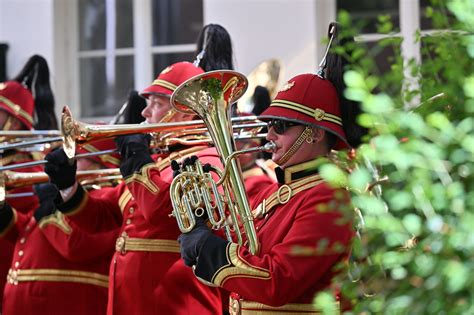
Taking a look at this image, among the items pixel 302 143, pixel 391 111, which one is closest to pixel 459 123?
pixel 391 111

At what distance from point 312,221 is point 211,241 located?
1.30 ft

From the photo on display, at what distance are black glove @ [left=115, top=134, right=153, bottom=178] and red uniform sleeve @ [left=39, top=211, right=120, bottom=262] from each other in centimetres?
81

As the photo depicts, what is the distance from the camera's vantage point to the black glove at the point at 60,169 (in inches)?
212

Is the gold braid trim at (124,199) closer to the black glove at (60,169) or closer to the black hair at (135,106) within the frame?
the black glove at (60,169)

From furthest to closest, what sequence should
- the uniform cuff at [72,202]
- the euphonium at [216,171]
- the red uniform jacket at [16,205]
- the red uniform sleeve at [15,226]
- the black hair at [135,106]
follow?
the red uniform jacket at [16,205] < the red uniform sleeve at [15,226] < the black hair at [135,106] < the uniform cuff at [72,202] < the euphonium at [216,171]

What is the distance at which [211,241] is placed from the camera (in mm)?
3906

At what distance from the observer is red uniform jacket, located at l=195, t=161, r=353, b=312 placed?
3.74m

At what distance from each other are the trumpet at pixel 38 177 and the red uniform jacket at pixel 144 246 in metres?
0.70

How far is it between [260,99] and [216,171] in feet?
7.90

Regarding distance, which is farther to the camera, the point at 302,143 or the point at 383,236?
the point at 302,143

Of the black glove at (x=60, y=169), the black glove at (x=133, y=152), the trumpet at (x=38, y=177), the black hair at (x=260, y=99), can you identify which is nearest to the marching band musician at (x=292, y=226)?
the black glove at (x=133, y=152)

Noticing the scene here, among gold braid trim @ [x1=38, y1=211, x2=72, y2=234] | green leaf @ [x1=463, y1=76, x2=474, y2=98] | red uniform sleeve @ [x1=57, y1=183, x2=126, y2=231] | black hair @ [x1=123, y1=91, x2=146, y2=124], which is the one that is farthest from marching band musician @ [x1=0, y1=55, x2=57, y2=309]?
green leaf @ [x1=463, y1=76, x2=474, y2=98]

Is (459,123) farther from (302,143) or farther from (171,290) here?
(171,290)

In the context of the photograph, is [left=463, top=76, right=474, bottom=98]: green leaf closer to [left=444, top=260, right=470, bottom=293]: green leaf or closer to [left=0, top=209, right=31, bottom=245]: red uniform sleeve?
[left=444, top=260, right=470, bottom=293]: green leaf
